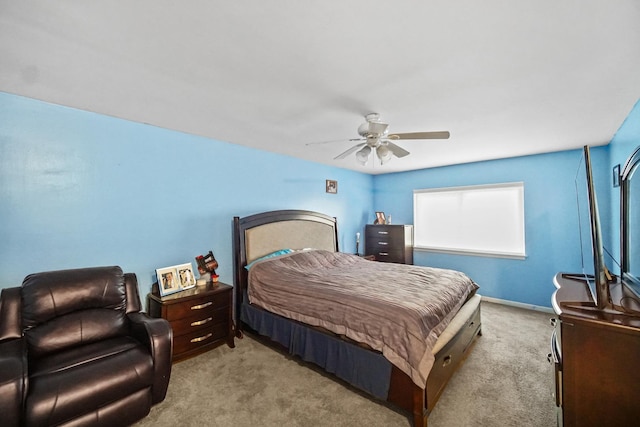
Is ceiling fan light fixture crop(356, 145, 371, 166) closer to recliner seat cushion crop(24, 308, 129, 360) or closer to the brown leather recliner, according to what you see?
the brown leather recliner

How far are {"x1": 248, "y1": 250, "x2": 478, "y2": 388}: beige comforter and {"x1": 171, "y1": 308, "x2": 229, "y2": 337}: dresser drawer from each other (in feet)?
1.16

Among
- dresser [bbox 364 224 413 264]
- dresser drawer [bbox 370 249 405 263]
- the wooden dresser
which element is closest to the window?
dresser [bbox 364 224 413 264]

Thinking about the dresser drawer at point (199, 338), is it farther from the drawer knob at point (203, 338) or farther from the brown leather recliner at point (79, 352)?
the brown leather recliner at point (79, 352)

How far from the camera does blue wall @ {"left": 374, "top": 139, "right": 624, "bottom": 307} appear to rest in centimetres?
360

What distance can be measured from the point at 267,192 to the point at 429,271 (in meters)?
2.40

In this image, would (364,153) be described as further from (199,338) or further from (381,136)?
(199,338)

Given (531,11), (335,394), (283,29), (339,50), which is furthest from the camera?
(335,394)

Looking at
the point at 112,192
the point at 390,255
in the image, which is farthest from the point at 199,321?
the point at 390,255

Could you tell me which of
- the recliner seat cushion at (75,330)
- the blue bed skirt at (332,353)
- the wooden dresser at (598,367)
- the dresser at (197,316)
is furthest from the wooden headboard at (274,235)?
the wooden dresser at (598,367)

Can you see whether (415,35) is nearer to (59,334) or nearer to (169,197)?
(169,197)

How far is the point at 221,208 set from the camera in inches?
127

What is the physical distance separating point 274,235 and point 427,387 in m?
2.45

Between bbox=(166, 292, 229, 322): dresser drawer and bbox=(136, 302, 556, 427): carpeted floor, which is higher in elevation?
bbox=(166, 292, 229, 322): dresser drawer

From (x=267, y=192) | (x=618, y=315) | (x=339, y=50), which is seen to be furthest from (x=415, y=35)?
(x=267, y=192)
